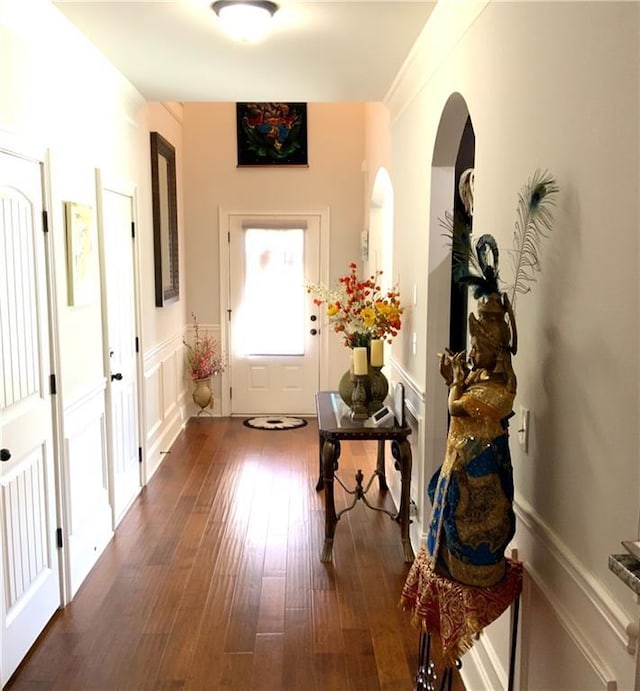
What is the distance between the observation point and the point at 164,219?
561 centimetres

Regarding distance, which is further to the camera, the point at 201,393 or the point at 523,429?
the point at 201,393

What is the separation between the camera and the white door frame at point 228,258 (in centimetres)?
676

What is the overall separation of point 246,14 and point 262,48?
632mm

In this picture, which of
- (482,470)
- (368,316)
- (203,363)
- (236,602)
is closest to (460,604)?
(482,470)

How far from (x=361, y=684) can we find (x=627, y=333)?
1.87 meters

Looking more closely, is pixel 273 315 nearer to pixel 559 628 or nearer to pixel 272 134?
pixel 272 134

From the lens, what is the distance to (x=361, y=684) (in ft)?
8.41

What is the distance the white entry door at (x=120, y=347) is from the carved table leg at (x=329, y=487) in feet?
4.26

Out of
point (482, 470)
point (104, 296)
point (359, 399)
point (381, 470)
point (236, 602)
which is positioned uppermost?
point (104, 296)

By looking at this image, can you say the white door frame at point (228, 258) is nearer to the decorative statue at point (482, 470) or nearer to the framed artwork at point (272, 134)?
the framed artwork at point (272, 134)

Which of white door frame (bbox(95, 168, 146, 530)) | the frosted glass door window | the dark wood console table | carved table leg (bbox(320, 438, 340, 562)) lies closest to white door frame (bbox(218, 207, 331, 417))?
the frosted glass door window

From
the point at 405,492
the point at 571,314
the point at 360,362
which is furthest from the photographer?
the point at 360,362

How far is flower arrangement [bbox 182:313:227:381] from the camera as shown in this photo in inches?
262

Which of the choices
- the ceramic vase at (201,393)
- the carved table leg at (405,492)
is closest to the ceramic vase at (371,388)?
the carved table leg at (405,492)
